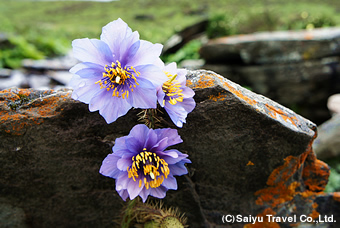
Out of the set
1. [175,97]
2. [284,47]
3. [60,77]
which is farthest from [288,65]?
[60,77]

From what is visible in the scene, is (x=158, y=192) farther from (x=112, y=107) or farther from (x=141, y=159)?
(x=112, y=107)

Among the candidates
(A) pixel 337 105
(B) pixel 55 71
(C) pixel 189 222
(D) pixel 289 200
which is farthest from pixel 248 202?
(B) pixel 55 71

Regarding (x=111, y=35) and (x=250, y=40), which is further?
(x=250, y=40)

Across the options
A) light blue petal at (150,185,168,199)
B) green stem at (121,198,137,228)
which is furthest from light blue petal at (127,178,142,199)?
green stem at (121,198,137,228)

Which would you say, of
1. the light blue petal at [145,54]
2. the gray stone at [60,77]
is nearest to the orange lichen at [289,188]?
the light blue petal at [145,54]

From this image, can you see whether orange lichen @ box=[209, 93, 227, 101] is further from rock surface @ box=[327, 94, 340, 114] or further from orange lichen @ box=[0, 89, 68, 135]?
rock surface @ box=[327, 94, 340, 114]

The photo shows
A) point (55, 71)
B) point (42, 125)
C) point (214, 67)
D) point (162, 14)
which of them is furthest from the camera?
point (162, 14)

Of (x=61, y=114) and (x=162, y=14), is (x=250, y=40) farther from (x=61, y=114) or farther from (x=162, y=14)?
(x=162, y=14)
